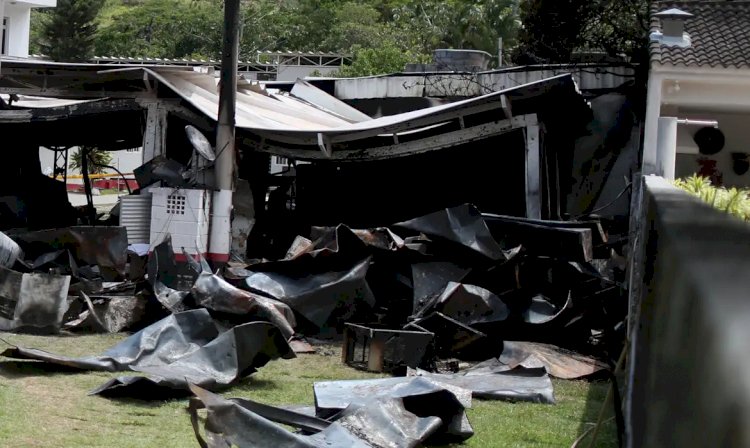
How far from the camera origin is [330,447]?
225 inches

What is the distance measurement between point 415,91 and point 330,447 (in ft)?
56.6

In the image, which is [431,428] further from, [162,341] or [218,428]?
[162,341]

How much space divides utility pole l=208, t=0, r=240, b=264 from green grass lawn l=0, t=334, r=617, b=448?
522 centimetres

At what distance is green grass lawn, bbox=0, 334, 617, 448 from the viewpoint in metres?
6.62

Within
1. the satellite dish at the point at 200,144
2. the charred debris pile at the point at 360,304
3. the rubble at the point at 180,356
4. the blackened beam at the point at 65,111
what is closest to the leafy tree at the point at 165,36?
the blackened beam at the point at 65,111

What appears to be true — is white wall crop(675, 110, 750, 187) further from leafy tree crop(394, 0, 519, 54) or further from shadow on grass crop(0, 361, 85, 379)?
leafy tree crop(394, 0, 519, 54)

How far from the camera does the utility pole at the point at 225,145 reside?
46.7 feet

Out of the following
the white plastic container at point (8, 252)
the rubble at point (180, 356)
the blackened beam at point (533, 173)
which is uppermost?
the blackened beam at point (533, 173)

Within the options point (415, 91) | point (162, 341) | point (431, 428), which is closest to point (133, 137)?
point (415, 91)

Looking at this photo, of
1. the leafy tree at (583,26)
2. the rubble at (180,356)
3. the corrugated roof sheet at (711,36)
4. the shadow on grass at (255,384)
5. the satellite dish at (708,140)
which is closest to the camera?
the rubble at (180,356)

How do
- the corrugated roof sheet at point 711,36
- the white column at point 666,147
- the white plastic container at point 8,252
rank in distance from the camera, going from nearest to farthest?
the white plastic container at point 8,252 < the white column at point 666,147 < the corrugated roof sheet at point 711,36

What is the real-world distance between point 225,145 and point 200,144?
353 millimetres

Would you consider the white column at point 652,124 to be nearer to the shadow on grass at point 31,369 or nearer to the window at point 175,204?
the window at point 175,204

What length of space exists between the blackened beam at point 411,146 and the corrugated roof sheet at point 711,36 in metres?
2.81
